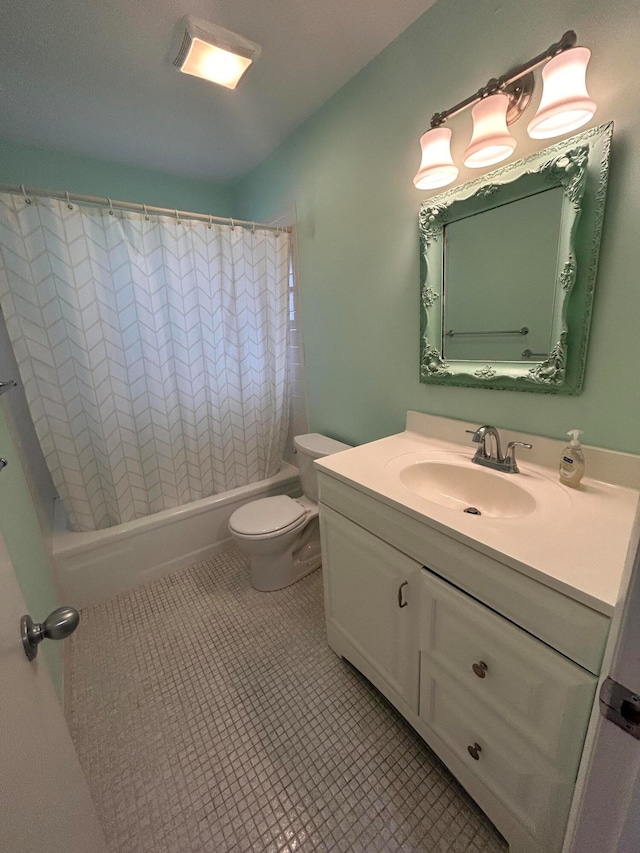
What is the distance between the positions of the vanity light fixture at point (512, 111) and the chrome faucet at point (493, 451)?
831 millimetres

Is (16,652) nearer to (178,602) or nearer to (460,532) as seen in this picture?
(460,532)

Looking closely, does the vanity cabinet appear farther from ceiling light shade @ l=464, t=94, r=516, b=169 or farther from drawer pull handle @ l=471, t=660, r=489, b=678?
ceiling light shade @ l=464, t=94, r=516, b=169

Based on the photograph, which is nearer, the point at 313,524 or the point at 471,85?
the point at 471,85

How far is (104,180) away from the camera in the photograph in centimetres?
209

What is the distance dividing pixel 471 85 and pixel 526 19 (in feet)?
0.58

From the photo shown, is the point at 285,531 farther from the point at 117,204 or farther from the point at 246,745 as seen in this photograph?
the point at 117,204

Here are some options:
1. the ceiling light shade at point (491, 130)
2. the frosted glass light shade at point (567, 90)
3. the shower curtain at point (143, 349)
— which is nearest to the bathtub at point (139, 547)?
the shower curtain at point (143, 349)

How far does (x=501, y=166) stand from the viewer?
1.10 m

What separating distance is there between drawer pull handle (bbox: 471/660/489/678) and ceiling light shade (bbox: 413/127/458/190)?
56.6 inches

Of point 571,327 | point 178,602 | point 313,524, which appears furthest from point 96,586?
point 571,327

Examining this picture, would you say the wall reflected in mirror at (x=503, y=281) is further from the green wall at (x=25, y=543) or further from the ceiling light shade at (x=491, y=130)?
the green wall at (x=25, y=543)

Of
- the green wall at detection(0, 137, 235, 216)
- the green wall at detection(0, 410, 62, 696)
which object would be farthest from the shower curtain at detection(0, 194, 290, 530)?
the green wall at detection(0, 137, 235, 216)

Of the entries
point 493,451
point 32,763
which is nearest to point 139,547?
point 32,763

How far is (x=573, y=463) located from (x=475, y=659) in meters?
0.58
